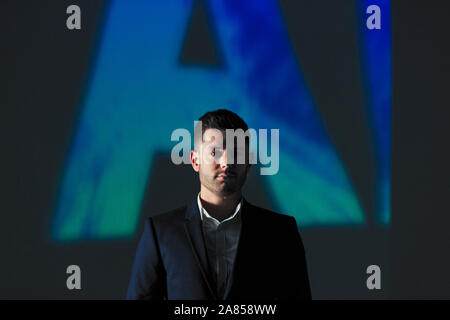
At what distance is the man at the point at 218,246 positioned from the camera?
54.4 inches

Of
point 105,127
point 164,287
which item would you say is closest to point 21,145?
point 105,127

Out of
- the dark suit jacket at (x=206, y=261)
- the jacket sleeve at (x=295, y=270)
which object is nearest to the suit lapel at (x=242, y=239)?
the dark suit jacket at (x=206, y=261)

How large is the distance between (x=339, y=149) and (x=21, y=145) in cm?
148

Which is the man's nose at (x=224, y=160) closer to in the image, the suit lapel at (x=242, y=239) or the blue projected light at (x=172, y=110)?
the suit lapel at (x=242, y=239)

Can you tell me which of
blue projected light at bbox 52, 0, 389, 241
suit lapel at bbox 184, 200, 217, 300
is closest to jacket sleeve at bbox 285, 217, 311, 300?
suit lapel at bbox 184, 200, 217, 300

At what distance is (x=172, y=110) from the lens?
2.26 m

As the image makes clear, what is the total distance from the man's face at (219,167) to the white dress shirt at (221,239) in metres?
0.08

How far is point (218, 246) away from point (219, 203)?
13cm

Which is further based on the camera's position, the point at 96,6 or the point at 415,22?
the point at 415,22

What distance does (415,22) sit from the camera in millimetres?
2445

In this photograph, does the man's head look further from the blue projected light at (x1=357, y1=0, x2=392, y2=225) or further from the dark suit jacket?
the blue projected light at (x1=357, y1=0, x2=392, y2=225)

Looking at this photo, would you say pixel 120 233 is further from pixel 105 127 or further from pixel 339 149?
pixel 339 149

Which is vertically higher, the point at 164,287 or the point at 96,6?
the point at 96,6

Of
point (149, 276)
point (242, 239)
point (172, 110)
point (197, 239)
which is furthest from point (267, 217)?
point (172, 110)
